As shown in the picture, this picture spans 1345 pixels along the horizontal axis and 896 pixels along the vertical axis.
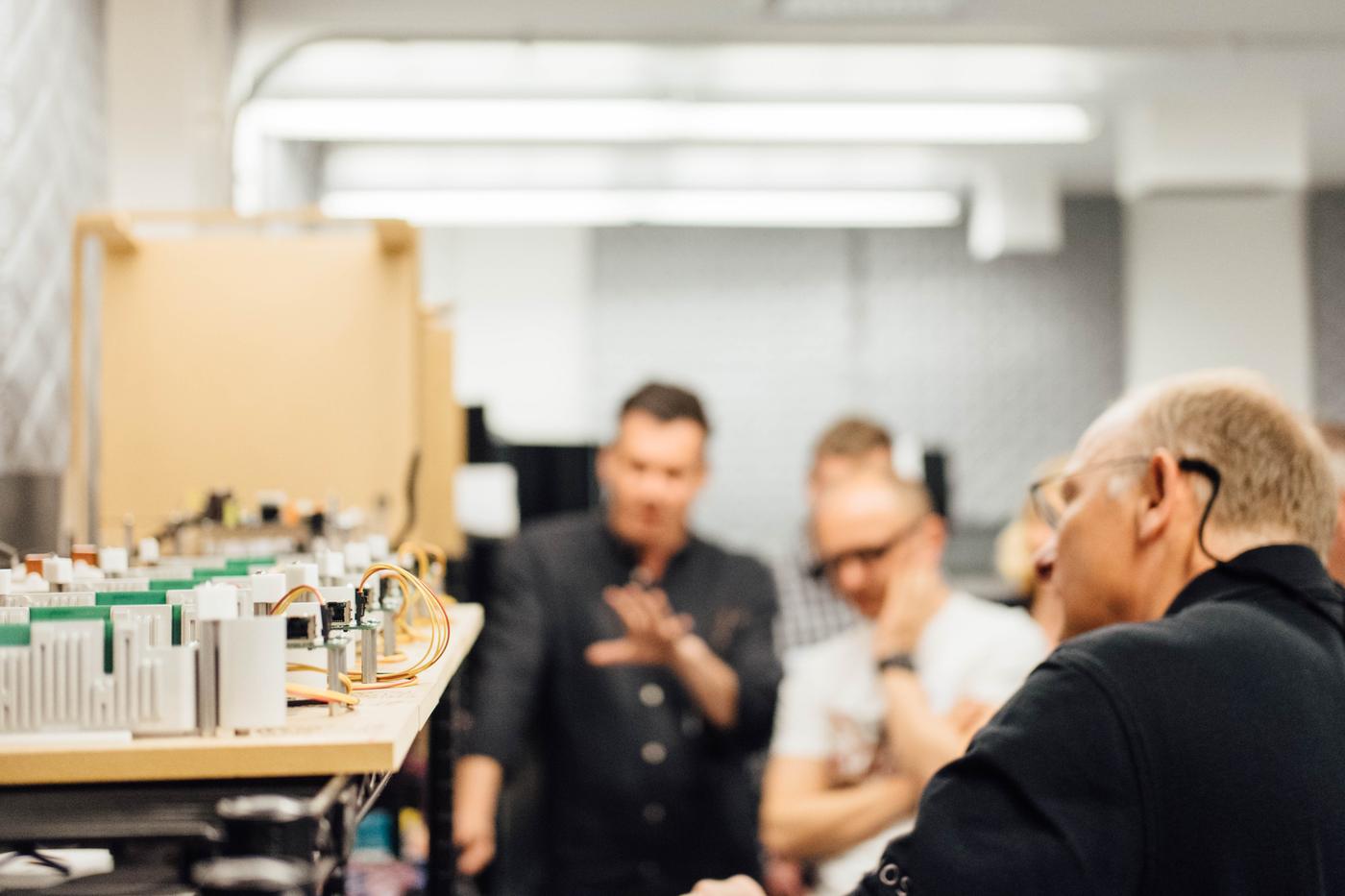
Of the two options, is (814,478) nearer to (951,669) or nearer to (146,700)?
(951,669)

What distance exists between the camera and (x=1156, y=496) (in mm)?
1408

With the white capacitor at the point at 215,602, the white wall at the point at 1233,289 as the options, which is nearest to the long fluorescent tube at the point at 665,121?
the white wall at the point at 1233,289

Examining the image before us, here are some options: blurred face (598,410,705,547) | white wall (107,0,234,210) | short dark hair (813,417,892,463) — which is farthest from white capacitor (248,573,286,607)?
short dark hair (813,417,892,463)

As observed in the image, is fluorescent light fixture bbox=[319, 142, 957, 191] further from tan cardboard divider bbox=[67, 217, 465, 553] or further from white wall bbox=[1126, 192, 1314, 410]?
tan cardboard divider bbox=[67, 217, 465, 553]

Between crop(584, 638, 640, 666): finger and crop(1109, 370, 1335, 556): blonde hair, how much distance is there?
1.45 m

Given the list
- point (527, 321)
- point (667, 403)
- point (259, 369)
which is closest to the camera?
point (259, 369)

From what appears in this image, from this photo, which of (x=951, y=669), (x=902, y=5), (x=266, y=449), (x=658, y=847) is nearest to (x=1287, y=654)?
(x=951, y=669)

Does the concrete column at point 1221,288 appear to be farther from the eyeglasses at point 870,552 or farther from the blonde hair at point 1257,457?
the blonde hair at point 1257,457

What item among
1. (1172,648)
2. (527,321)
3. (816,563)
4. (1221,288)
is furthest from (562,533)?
(1221,288)

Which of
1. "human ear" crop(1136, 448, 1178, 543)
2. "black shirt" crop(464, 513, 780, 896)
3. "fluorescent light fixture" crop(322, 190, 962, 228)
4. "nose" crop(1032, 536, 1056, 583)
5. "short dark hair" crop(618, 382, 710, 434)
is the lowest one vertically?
"black shirt" crop(464, 513, 780, 896)

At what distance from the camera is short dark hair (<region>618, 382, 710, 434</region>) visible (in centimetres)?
298

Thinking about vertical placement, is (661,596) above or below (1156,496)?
below

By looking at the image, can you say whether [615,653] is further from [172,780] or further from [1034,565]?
[172,780]

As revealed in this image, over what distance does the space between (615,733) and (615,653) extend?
0.97 feet
